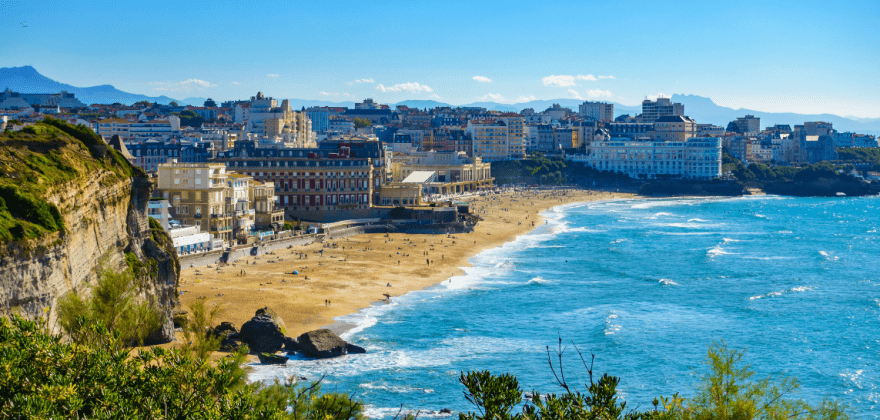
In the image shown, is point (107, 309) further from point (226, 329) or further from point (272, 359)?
point (226, 329)

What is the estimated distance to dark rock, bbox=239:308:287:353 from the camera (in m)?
43.5

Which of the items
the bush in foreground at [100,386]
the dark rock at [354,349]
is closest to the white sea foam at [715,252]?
the dark rock at [354,349]

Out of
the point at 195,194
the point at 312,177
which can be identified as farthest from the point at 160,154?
the point at 195,194

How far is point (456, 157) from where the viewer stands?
160m

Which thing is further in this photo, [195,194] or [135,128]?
[135,128]

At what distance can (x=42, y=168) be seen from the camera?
36.2 m

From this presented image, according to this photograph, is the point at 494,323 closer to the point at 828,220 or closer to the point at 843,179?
the point at 828,220

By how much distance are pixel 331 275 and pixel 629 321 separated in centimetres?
2339

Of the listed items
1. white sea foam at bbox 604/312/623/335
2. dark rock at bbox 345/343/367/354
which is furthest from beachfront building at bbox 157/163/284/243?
white sea foam at bbox 604/312/623/335

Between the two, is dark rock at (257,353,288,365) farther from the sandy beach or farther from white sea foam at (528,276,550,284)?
white sea foam at (528,276,550,284)

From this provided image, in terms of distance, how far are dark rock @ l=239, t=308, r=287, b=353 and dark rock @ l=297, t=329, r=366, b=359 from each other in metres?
1.11

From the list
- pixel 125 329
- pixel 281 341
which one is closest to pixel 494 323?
pixel 281 341

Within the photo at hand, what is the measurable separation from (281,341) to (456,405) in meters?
11.5

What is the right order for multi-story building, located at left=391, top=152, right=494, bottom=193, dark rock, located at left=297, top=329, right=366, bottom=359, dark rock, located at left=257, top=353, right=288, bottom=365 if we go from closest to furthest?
dark rock, located at left=257, top=353, right=288, bottom=365 < dark rock, located at left=297, top=329, right=366, bottom=359 < multi-story building, located at left=391, top=152, right=494, bottom=193
